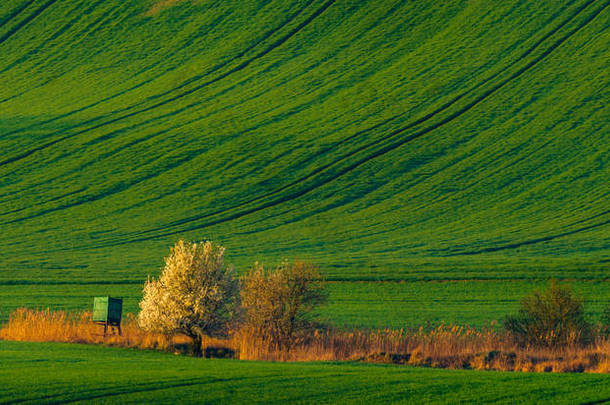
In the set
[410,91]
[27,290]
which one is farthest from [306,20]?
[27,290]

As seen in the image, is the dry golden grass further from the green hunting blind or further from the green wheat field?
the green wheat field

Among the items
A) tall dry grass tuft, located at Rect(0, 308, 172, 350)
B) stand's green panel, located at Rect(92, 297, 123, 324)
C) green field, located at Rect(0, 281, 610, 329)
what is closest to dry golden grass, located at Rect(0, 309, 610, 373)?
tall dry grass tuft, located at Rect(0, 308, 172, 350)

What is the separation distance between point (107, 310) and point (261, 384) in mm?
13039

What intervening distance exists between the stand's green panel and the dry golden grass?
54 cm

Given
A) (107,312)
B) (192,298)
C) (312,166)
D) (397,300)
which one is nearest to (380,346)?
(192,298)

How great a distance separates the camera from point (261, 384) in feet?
60.8

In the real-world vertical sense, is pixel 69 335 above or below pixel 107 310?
below

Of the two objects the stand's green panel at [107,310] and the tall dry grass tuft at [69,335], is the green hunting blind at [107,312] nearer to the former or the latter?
the stand's green panel at [107,310]

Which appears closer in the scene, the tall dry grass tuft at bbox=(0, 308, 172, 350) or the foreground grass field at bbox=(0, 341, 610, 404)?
the foreground grass field at bbox=(0, 341, 610, 404)

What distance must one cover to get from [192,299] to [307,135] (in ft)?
144

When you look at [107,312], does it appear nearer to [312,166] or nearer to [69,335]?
[69,335]

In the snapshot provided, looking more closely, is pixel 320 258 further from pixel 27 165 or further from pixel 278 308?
pixel 27 165

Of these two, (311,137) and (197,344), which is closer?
(197,344)

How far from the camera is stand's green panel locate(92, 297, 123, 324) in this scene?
3025cm
